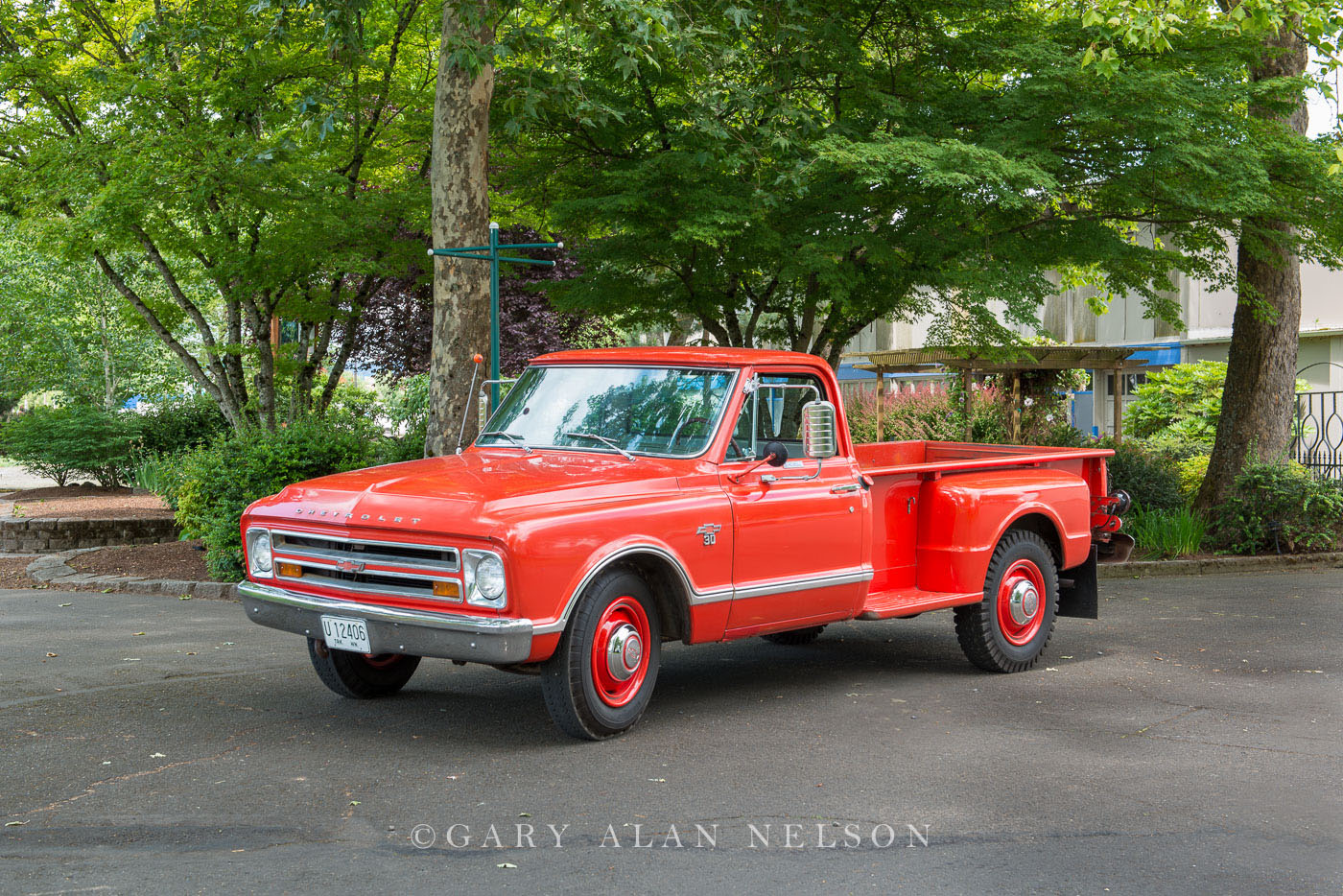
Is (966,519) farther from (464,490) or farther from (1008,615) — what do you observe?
(464,490)

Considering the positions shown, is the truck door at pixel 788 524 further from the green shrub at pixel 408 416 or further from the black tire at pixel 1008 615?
the green shrub at pixel 408 416

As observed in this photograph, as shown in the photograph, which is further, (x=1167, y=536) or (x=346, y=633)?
(x=1167, y=536)

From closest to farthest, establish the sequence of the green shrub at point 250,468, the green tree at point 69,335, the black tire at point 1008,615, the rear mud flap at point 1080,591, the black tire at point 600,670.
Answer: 1. the black tire at point 600,670
2. the black tire at point 1008,615
3. the rear mud flap at point 1080,591
4. the green shrub at point 250,468
5. the green tree at point 69,335

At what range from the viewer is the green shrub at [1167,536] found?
14383 millimetres

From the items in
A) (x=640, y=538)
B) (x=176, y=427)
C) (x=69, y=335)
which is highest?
(x=69, y=335)

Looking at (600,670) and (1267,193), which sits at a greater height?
(1267,193)

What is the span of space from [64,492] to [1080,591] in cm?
1747

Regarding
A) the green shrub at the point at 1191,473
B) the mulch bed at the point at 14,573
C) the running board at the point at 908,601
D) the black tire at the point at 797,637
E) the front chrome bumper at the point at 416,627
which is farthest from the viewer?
the green shrub at the point at 1191,473

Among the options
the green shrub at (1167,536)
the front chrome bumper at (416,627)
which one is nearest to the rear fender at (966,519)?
the front chrome bumper at (416,627)

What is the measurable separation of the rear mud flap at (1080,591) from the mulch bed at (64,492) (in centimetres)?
1634

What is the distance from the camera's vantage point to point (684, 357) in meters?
7.45

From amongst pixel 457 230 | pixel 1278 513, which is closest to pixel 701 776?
pixel 457 230

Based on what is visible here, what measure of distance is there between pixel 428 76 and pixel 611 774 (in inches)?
465

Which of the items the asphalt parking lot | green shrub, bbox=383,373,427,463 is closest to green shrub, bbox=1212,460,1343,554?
the asphalt parking lot
